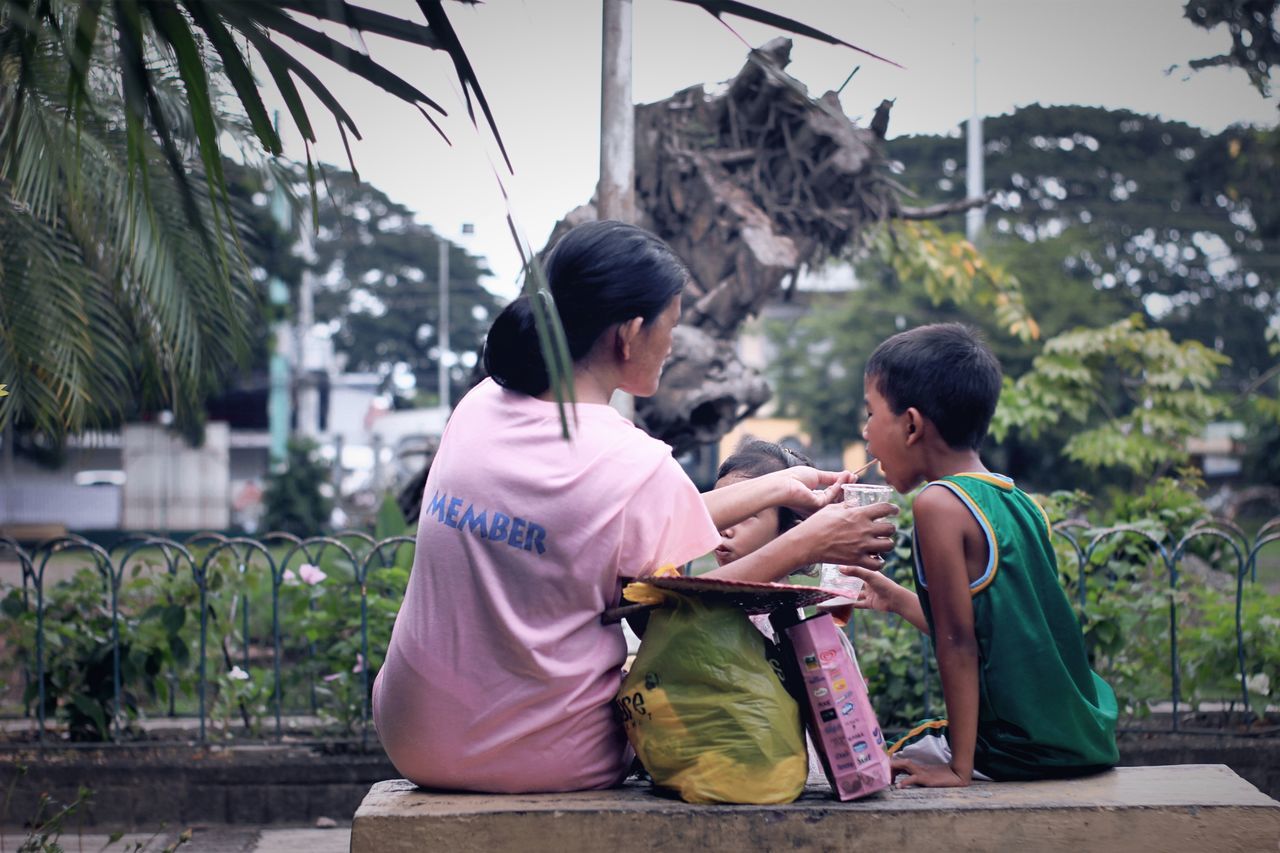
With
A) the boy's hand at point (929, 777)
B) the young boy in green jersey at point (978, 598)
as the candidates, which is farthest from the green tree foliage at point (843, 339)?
the boy's hand at point (929, 777)

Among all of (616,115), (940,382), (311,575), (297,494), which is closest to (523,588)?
(940,382)

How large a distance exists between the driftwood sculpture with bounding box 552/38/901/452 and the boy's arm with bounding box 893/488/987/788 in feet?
13.8

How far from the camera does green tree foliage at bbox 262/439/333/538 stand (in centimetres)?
2412

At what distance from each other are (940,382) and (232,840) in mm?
3403

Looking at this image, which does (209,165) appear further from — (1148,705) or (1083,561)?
(1148,705)

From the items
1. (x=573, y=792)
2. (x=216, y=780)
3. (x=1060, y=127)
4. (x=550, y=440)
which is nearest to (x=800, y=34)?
(x=550, y=440)

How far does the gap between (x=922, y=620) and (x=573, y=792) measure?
93 cm

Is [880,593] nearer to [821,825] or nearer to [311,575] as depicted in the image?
[821,825]

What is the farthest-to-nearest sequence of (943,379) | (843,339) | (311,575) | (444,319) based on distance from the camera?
1. (444,319)
2. (843,339)
3. (311,575)
4. (943,379)

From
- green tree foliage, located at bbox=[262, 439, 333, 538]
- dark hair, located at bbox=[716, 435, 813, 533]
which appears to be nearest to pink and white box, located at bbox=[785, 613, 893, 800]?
dark hair, located at bbox=[716, 435, 813, 533]

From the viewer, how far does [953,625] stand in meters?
2.33

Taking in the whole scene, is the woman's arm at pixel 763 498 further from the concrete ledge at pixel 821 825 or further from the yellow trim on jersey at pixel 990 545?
the concrete ledge at pixel 821 825

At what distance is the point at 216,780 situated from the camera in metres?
4.88

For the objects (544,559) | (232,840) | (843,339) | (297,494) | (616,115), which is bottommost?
(232,840)
